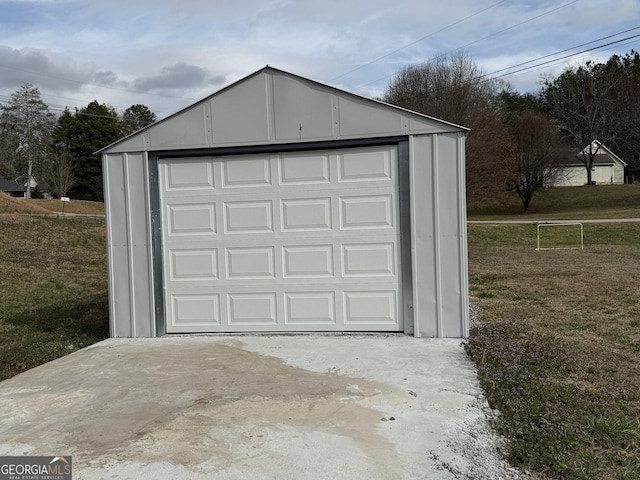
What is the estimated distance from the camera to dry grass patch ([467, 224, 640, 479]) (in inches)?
130

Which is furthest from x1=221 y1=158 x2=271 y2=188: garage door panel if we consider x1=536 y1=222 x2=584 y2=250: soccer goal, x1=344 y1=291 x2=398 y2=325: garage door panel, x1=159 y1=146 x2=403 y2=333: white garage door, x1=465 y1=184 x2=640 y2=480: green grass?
x1=536 y1=222 x2=584 y2=250: soccer goal

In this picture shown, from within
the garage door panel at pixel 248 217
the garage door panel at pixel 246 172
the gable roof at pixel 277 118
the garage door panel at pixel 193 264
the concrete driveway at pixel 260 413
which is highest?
the gable roof at pixel 277 118

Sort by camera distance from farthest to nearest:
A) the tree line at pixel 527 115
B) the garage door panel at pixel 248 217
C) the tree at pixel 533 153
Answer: the tree at pixel 533 153 < the tree line at pixel 527 115 < the garage door panel at pixel 248 217

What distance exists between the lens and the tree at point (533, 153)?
3844cm

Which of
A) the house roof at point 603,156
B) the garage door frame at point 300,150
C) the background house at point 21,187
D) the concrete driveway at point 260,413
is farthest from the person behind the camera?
the background house at point 21,187

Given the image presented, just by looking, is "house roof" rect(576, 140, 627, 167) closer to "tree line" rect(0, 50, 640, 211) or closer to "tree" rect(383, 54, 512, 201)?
"tree line" rect(0, 50, 640, 211)

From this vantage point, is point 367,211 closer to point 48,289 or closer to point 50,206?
point 48,289

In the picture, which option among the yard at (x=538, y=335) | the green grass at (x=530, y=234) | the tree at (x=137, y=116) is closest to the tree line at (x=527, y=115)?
the green grass at (x=530, y=234)

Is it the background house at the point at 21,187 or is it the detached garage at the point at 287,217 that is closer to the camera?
the detached garage at the point at 287,217

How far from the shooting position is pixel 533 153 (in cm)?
3894

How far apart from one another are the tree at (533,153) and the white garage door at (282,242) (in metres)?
33.6

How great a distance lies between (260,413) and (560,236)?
767 inches

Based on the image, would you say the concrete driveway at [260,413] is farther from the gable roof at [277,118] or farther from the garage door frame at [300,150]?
the gable roof at [277,118]

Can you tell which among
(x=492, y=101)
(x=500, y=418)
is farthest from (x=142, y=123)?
(x=500, y=418)
